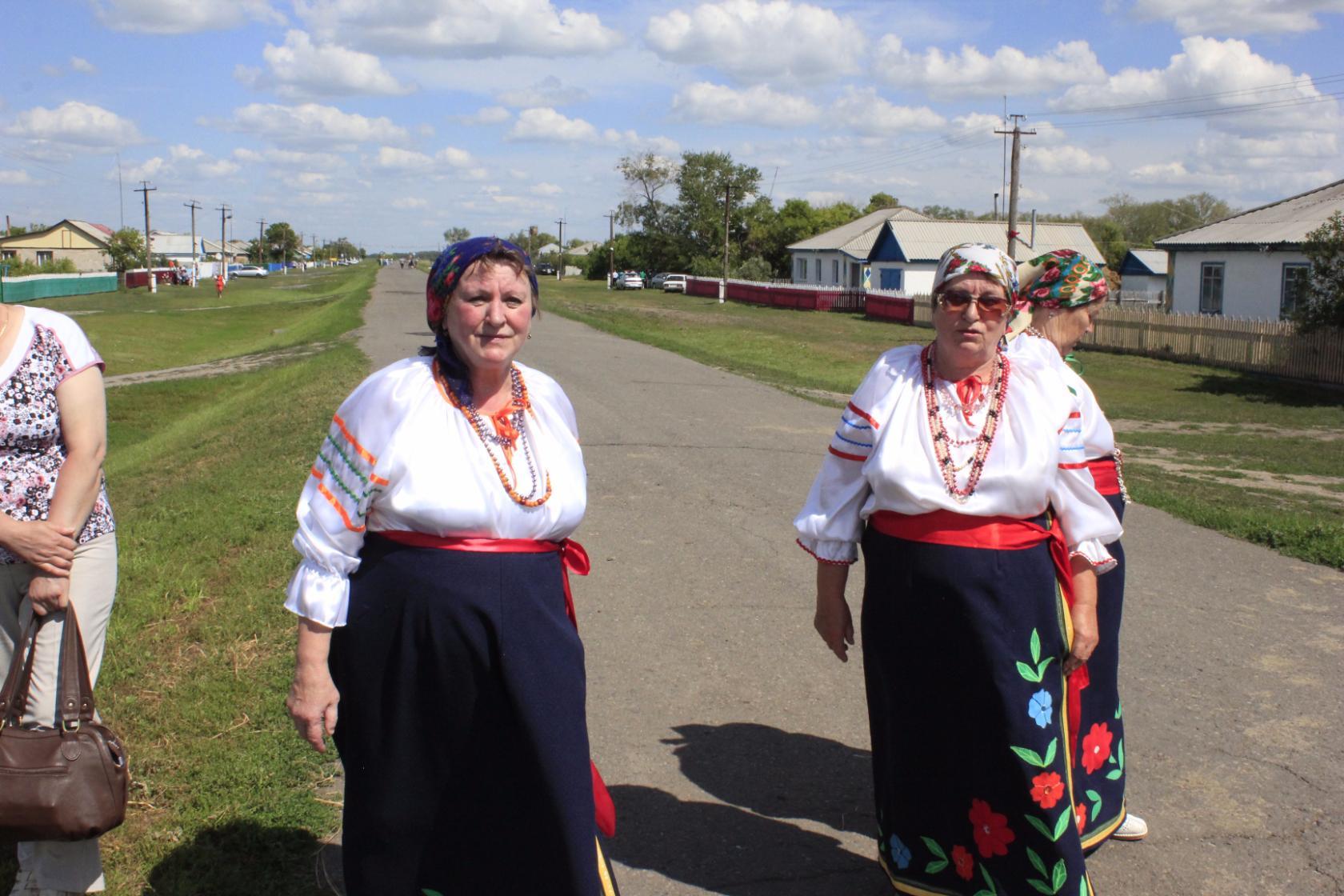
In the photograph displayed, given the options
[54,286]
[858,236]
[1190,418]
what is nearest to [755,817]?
[1190,418]

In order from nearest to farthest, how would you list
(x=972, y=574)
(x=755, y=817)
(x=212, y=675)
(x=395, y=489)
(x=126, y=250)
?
(x=395, y=489) < (x=972, y=574) < (x=755, y=817) < (x=212, y=675) < (x=126, y=250)

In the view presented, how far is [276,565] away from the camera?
6758 mm

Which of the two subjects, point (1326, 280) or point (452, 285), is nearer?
point (452, 285)

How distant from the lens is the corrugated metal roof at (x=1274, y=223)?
32625 millimetres

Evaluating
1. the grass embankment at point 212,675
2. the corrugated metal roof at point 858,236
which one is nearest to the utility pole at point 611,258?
the corrugated metal roof at point 858,236

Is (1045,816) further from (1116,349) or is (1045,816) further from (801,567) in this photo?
(1116,349)

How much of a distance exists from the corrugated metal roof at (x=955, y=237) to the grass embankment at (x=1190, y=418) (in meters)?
19.8

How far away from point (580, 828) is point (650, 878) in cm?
100

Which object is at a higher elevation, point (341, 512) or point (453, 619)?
point (341, 512)

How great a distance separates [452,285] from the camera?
2766 millimetres

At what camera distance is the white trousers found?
3391 mm

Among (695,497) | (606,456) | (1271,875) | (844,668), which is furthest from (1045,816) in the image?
(606,456)

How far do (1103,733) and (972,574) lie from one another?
3.46 feet

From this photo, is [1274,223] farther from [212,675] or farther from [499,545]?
[499,545]
